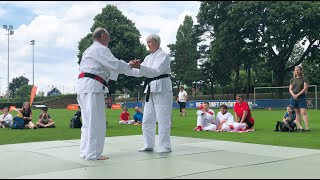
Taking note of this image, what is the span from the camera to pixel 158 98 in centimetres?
700

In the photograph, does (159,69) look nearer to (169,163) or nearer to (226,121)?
(169,163)

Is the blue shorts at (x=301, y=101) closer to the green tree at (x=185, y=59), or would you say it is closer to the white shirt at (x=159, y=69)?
the white shirt at (x=159, y=69)

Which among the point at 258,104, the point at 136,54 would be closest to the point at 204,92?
the point at 136,54

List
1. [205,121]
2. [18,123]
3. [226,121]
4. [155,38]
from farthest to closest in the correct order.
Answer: [18,123]
[205,121]
[226,121]
[155,38]

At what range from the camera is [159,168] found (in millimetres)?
5141

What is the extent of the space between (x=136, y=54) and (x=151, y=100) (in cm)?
4215

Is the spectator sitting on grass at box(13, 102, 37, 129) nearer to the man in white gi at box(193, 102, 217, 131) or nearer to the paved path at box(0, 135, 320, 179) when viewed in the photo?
the man in white gi at box(193, 102, 217, 131)

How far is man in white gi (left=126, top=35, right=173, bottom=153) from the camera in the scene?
6.93 m

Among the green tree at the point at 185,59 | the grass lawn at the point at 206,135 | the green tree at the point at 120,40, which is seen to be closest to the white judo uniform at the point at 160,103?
the grass lawn at the point at 206,135

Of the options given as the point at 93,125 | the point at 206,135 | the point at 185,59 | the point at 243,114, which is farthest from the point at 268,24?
the point at 93,125

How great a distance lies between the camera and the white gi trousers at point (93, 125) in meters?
6.06

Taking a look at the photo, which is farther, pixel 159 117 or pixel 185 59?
pixel 185 59

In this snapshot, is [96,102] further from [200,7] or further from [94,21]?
[94,21]

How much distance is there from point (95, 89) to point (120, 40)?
43.6 meters
